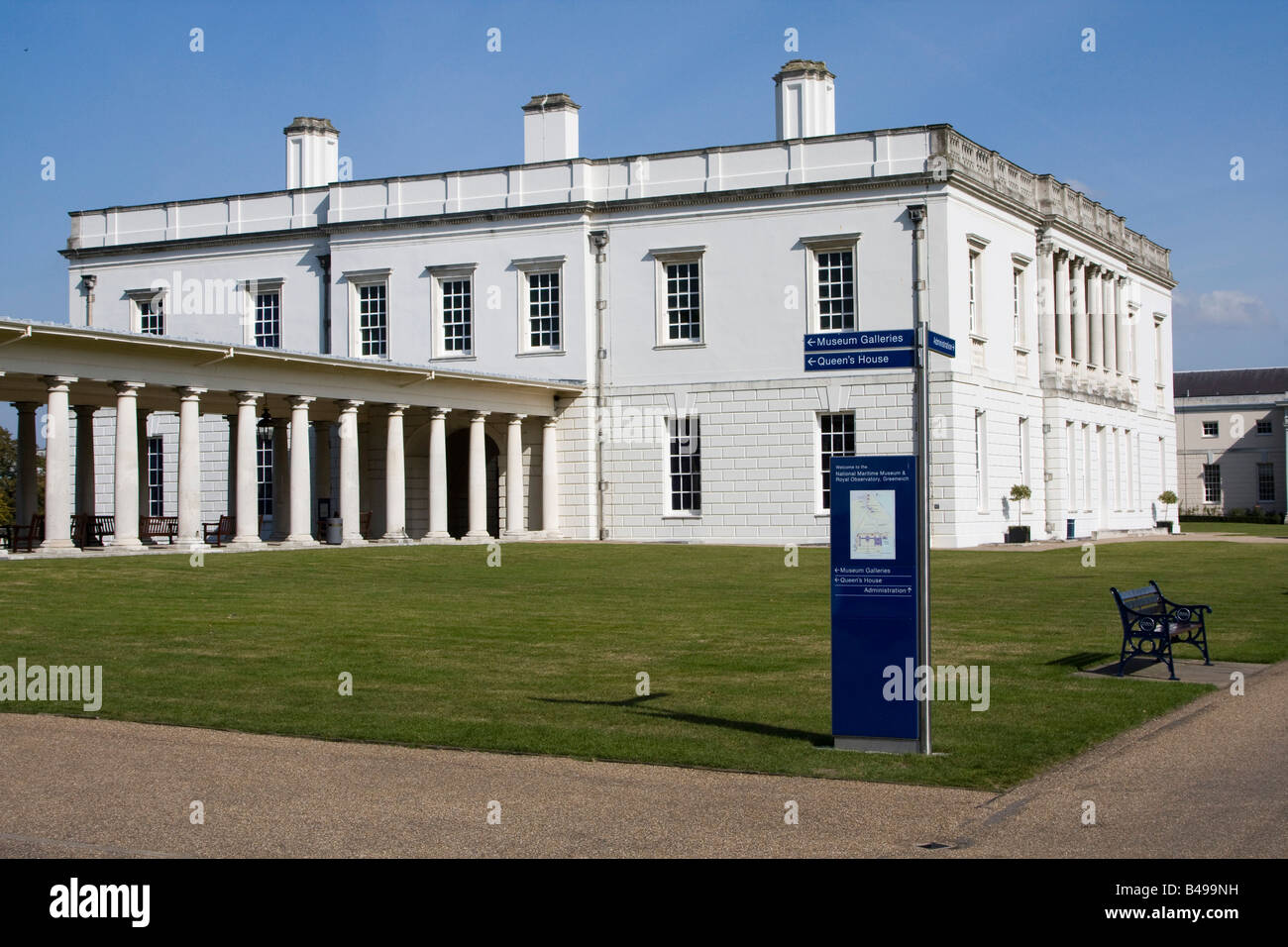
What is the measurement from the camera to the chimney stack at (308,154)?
54.8 metres

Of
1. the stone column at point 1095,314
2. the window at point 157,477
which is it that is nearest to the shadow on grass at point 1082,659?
the window at point 157,477

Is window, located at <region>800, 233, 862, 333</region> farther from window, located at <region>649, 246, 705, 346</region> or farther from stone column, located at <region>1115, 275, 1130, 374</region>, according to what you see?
stone column, located at <region>1115, 275, 1130, 374</region>

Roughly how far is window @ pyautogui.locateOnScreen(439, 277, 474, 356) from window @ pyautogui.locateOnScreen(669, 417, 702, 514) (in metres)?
7.48

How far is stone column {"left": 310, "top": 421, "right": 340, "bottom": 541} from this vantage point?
149ft

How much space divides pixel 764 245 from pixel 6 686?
32.5 meters

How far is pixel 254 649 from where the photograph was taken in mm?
17562

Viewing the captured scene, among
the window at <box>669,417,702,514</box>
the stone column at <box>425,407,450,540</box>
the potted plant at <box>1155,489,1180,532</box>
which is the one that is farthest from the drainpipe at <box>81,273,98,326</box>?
the potted plant at <box>1155,489,1180,532</box>

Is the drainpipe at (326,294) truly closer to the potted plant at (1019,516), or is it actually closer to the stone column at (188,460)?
the stone column at (188,460)

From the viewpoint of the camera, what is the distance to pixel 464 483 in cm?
4947

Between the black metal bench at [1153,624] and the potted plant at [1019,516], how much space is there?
2719 centimetres
